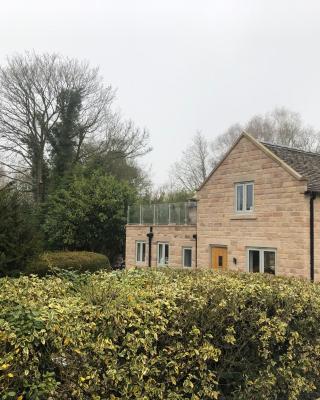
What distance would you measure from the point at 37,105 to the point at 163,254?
671 inches

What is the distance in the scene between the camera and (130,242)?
2594cm

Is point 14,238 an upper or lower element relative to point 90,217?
lower

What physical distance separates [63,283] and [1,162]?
30.3 m

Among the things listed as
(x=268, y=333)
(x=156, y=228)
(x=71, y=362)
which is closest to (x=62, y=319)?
(x=71, y=362)

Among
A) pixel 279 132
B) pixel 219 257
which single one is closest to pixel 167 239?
pixel 219 257

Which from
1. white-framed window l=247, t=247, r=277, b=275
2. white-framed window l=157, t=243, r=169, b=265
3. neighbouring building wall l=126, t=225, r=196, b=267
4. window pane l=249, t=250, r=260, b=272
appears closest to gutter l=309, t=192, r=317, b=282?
white-framed window l=247, t=247, r=277, b=275

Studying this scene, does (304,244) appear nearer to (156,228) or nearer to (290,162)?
(290,162)

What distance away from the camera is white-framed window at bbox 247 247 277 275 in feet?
55.6

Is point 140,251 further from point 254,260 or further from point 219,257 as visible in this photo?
point 254,260

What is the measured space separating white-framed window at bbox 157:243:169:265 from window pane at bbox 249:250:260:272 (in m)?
6.60

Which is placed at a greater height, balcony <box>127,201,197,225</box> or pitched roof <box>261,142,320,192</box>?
pitched roof <box>261,142,320,192</box>

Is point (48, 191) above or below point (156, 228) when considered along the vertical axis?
above

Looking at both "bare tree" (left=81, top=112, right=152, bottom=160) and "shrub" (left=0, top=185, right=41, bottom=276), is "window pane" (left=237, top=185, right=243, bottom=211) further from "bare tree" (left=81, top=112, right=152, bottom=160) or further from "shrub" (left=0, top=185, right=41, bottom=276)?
"bare tree" (left=81, top=112, right=152, bottom=160)

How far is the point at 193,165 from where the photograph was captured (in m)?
45.0
